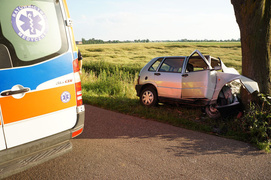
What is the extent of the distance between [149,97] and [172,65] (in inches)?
47.9

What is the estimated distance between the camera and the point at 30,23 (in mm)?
2713

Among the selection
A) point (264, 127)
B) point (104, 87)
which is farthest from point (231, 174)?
point (104, 87)

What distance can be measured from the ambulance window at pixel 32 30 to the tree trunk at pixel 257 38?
14.1 feet

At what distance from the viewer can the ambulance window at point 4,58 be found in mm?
2502

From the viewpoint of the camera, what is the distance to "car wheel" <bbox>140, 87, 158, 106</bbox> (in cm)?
692

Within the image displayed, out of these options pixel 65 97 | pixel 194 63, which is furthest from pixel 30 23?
pixel 194 63

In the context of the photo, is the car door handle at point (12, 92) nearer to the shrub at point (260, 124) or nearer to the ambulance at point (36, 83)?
the ambulance at point (36, 83)

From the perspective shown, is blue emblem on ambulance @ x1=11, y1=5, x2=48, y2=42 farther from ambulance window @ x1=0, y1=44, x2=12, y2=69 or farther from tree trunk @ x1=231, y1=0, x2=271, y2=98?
tree trunk @ x1=231, y1=0, x2=271, y2=98

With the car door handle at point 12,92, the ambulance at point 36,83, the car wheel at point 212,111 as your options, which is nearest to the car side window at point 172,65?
the car wheel at point 212,111

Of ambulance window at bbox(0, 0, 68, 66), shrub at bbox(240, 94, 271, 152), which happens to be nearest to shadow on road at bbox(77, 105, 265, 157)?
shrub at bbox(240, 94, 271, 152)

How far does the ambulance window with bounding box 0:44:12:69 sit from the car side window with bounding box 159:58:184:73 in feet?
15.8

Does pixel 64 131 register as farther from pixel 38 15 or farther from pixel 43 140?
pixel 38 15

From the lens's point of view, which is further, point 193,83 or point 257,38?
point 193,83

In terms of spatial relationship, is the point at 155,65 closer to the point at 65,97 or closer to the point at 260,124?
the point at 260,124
